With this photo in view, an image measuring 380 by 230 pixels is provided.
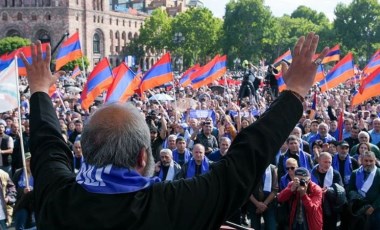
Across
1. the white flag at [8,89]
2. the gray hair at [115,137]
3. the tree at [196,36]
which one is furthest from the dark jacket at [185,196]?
the tree at [196,36]

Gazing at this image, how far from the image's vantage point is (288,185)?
7.13 m

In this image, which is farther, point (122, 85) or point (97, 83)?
point (97, 83)

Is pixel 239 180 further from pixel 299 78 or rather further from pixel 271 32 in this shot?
pixel 271 32

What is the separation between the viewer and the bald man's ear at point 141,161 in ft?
6.08

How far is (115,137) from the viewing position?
183 centimetres

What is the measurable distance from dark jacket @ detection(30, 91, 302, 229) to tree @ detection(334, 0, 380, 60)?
2951 inches

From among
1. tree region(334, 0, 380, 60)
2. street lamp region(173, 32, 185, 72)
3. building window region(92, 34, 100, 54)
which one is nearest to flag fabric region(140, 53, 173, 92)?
building window region(92, 34, 100, 54)

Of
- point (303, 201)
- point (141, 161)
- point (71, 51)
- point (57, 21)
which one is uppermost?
point (57, 21)

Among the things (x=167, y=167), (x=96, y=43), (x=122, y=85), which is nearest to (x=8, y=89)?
(x=167, y=167)

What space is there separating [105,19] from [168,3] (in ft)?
134

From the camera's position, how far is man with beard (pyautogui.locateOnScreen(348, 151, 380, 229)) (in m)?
7.09

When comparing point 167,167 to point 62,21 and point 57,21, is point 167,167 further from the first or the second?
point 57,21

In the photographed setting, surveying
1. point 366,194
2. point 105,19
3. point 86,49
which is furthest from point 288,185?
point 105,19

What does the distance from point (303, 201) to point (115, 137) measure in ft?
17.6
